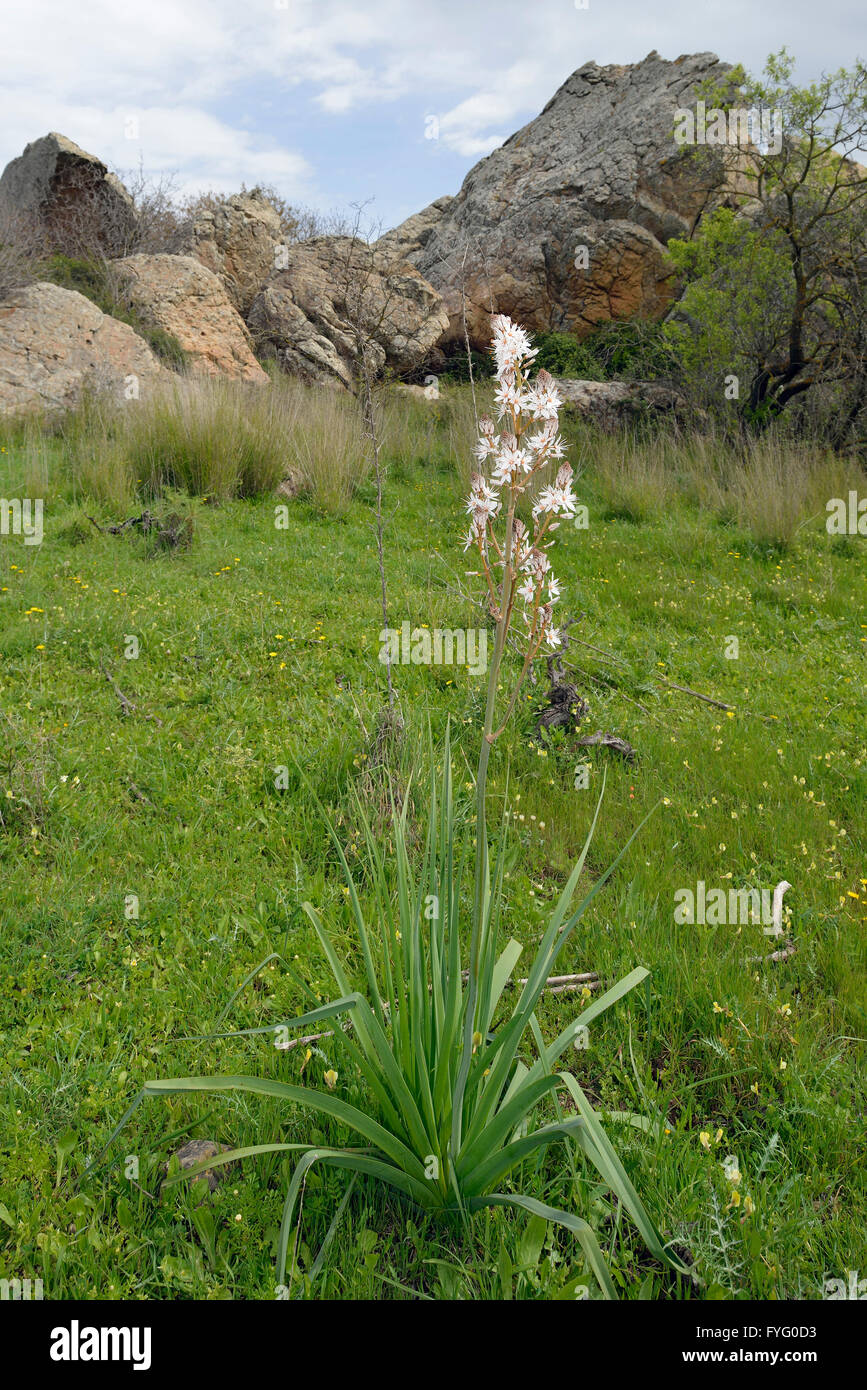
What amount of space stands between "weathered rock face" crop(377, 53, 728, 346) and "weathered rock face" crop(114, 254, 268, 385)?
14.3 feet

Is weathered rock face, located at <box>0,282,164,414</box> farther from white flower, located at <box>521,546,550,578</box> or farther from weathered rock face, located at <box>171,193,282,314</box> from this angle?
white flower, located at <box>521,546,550,578</box>

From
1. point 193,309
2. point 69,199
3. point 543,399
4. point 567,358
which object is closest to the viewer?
point 543,399

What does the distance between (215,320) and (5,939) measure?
42.2 feet

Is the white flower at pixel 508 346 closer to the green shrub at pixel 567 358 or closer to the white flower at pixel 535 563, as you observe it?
the white flower at pixel 535 563

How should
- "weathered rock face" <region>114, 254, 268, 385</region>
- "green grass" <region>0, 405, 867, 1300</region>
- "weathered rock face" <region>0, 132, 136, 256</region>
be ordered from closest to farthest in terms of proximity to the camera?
1. "green grass" <region>0, 405, 867, 1300</region>
2. "weathered rock face" <region>114, 254, 268, 385</region>
3. "weathered rock face" <region>0, 132, 136, 256</region>

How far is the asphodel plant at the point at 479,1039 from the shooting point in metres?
1.40

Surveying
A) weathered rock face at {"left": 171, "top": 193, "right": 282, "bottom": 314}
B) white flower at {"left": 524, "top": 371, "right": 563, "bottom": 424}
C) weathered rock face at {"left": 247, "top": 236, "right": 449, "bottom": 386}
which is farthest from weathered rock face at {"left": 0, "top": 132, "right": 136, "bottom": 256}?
white flower at {"left": 524, "top": 371, "right": 563, "bottom": 424}

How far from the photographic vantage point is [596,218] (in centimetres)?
1570

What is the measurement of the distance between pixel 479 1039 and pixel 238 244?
17087 millimetres

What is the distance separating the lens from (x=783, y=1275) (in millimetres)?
1613

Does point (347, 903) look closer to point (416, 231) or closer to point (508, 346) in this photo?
point (508, 346)

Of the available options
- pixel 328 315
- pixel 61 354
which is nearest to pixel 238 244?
pixel 328 315

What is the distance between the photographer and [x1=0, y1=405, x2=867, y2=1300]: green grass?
169 cm

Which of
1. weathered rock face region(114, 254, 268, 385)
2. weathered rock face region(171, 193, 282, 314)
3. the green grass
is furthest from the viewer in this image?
weathered rock face region(171, 193, 282, 314)
